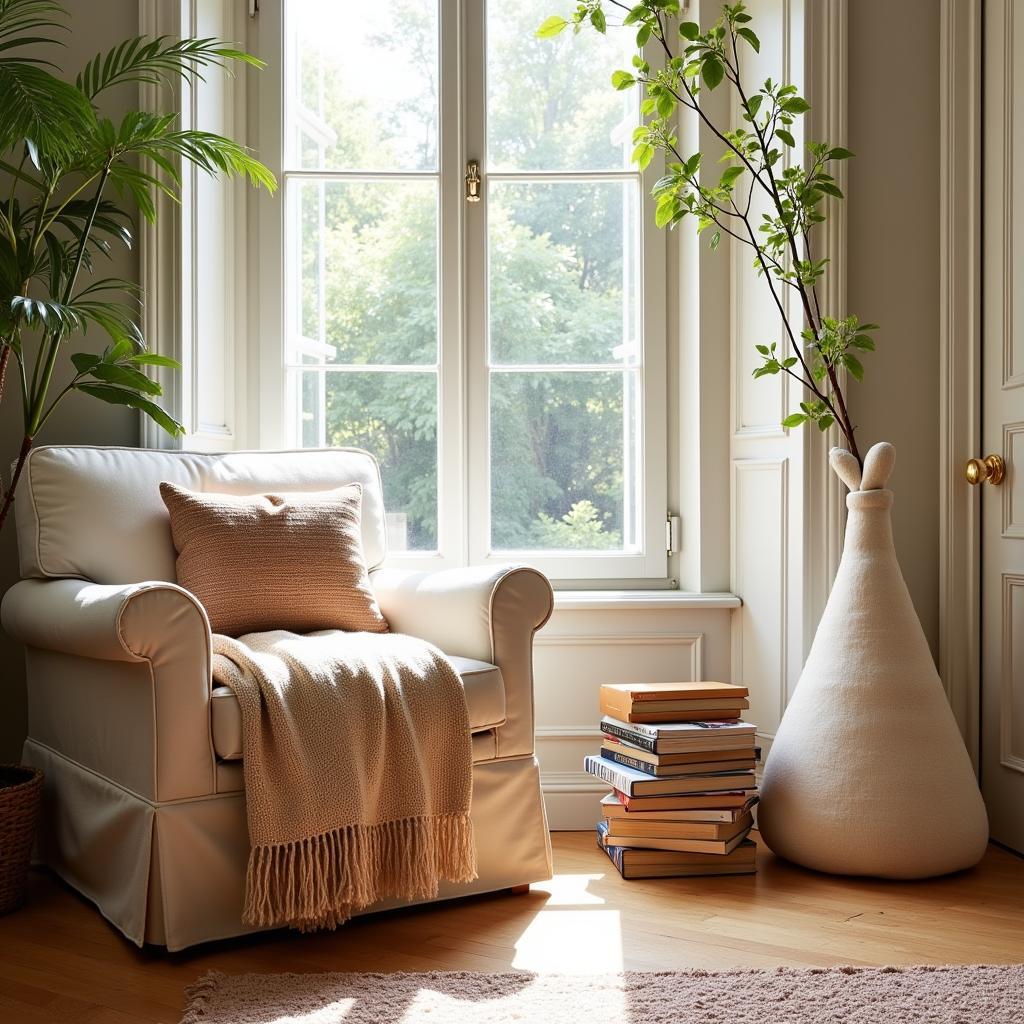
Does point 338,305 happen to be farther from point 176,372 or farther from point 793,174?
point 793,174

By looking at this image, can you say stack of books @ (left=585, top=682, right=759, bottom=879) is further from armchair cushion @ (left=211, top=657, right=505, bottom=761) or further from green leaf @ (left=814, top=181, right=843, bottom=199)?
green leaf @ (left=814, top=181, right=843, bottom=199)

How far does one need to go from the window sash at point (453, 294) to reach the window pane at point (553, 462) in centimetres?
4

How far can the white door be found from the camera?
2531mm

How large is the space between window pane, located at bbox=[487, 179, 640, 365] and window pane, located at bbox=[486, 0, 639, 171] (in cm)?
8

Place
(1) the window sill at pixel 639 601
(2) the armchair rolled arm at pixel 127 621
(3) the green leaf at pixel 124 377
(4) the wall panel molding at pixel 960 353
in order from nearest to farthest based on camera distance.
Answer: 1. (2) the armchair rolled arm at pixel 127 621
2. (3) the green leaf at pixel 124 377
3. (4) the wall panel molding at pixel 960 353
4. (1) the window sill at pixel 639 601

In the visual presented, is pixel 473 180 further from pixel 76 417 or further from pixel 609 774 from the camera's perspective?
pixel 609 774

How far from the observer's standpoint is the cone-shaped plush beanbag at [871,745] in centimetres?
226

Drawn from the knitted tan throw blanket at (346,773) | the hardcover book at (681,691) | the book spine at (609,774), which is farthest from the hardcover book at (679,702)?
the knitted tan throw blanket at (346,773)

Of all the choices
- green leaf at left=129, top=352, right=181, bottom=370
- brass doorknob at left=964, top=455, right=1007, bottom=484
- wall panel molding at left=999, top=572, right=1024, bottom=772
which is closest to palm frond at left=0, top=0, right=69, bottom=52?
green leaf at left=129, top=352, right=181, bottom=370

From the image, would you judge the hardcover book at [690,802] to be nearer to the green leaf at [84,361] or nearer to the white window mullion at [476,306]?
the white window mullion at [476,306]

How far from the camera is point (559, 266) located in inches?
121

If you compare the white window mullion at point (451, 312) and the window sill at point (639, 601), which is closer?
the window sill at point (639, 601)

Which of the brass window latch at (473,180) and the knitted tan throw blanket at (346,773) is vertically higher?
the brass window latch at (473,180)

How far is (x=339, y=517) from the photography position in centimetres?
245
